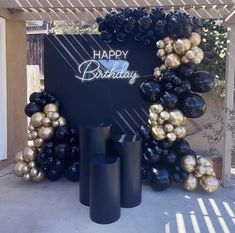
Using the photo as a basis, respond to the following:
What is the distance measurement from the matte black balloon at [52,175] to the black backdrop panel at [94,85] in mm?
801

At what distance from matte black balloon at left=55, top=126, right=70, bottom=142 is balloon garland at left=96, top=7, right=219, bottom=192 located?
113 cm

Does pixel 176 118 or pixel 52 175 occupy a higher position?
pixel 176 118

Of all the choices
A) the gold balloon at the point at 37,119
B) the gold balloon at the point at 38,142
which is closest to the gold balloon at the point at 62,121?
the gold balloon at the point at 37,119

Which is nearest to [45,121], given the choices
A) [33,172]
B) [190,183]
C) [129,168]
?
[33,172]

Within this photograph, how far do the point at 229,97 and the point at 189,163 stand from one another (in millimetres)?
1127

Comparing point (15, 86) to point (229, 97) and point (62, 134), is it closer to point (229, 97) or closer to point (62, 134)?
point (62, 134)

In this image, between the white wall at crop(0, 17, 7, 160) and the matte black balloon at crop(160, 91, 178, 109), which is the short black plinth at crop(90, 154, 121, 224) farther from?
the white wall at crop(0, 17, 7, 160)

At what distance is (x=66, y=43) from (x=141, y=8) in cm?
130

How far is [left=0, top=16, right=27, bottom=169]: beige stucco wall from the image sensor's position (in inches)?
217

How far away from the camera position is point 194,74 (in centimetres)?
450

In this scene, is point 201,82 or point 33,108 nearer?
point 201,82

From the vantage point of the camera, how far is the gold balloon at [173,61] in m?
4.41

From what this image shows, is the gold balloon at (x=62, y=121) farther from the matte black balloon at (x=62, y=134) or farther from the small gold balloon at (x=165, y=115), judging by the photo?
the small gold balloon at (x=165, y=115)

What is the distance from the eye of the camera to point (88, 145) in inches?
153
